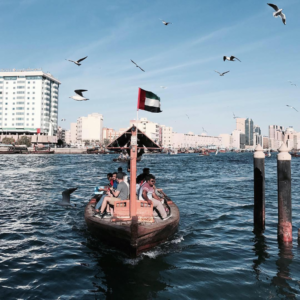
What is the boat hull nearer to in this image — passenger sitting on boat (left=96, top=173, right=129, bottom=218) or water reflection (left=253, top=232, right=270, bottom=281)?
passenger sitting on boat (left=96, top=173, right=129, bottom=218)

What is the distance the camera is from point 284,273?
8883 mm

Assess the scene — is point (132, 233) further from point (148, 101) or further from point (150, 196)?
point (148, 101)

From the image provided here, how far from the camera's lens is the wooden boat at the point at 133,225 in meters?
9.09

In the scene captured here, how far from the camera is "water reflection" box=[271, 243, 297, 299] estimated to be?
25.5ft

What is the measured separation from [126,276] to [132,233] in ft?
4.02

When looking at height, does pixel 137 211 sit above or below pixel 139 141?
below

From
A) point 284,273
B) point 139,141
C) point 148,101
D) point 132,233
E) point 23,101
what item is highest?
point 23,101

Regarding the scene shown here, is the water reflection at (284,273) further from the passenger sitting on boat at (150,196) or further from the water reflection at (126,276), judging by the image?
the passenger sitting on boat at (150,196)

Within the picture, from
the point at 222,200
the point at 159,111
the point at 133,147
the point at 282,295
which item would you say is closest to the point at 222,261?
the point at 282,295

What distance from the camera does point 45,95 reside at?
14100 cm

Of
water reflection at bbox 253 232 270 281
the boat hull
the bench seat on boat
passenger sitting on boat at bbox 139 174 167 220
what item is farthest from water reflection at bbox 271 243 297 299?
the bench seat on boat

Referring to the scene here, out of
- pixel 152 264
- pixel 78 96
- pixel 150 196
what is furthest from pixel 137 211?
pixel 78 96

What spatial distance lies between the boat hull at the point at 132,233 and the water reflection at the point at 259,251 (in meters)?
3.16

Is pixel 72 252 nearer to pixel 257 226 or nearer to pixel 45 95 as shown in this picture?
pixel 257 226
